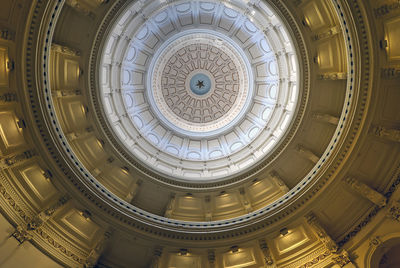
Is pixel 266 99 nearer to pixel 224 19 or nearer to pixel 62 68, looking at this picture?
pixel 224 19

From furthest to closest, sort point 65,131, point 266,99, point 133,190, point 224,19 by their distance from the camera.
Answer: point 266,99, point 224,19, point 133,190, point 65,131

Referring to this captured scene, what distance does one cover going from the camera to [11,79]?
12.0 metres

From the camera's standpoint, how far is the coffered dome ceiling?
12.1 m

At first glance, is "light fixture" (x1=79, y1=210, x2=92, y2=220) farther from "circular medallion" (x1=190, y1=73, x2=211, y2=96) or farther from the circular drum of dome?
"circular medallion" (x1=190, y1=73, x2=211, y2=96)

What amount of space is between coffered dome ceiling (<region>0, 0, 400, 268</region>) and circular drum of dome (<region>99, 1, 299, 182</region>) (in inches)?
8.9

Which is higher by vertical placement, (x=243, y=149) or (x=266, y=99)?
(x=266, y=99)


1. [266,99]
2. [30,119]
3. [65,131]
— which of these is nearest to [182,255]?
[65,131]

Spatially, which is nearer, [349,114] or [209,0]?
[349,114]

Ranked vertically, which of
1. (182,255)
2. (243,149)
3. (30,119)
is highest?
(243,149)

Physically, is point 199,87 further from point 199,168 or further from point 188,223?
point 188,223

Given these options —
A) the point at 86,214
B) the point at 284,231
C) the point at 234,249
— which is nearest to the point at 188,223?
the point at 234,249

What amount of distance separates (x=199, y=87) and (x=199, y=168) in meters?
8.47

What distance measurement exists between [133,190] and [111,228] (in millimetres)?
2816

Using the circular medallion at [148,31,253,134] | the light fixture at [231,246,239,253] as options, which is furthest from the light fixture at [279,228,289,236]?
the circular medallion at [148,31,253,134]
